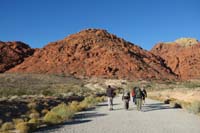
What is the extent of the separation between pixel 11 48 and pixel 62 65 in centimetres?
3180

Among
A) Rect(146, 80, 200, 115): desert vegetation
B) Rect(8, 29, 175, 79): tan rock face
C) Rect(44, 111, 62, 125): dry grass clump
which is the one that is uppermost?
Rect(8, 29, 175, 79): tan rock face

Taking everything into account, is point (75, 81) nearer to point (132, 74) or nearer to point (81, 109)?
point (132, 74)

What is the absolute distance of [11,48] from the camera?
151 meters

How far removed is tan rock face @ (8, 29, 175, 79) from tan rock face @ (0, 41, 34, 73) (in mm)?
5230

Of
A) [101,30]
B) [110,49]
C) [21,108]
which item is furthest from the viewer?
[101,30]

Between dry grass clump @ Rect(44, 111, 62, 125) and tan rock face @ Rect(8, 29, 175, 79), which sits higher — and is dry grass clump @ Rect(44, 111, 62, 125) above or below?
below

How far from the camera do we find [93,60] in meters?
131

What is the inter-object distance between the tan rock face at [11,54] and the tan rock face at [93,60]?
5.23 metres

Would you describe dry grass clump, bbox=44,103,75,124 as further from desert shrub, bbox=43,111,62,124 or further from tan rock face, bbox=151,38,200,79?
tan rock face, bbox=151,38,200,79

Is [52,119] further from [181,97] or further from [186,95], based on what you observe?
[186,95]

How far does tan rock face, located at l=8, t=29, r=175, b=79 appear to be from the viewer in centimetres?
12675

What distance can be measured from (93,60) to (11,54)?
34.6 meters

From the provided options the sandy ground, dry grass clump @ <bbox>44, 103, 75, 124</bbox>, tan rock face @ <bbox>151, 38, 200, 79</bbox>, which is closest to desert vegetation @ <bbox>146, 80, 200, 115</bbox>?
the sandy ground

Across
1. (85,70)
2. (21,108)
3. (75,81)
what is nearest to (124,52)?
(85,70)
